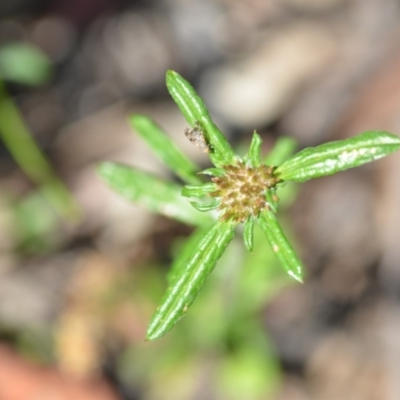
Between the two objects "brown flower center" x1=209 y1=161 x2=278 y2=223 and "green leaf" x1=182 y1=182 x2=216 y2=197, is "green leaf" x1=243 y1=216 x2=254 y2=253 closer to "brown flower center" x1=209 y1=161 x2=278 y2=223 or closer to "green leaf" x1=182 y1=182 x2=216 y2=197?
"brown flower center" x1=209 y1=161 x2=278 y2=223

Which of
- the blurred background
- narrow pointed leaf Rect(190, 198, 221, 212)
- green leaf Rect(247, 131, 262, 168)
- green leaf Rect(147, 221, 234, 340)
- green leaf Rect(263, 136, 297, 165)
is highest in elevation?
the blurred background

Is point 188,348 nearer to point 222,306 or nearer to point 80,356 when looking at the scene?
point 222,306

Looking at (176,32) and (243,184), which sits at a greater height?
(176,32)

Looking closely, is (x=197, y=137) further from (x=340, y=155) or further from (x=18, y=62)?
(x=18, y=62)

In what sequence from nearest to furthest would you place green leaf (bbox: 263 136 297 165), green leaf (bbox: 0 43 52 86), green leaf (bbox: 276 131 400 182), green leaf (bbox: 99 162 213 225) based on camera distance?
green leaf (bbox: 276 131 400 182) → green leaf (bbox: 263 136 297 165) → green leaf (bbox: 99 162 213 225) → green leaf (bbox: 0 43 52 86)

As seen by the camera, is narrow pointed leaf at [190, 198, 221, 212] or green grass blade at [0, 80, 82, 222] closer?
narrow pointed leaf at [190, 198, 221, 212]

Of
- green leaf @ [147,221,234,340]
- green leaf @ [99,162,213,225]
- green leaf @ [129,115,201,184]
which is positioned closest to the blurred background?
green leaf @ [99,162,213,225]

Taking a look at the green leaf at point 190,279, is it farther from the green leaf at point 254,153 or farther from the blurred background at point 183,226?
the blurred background at point 183,226

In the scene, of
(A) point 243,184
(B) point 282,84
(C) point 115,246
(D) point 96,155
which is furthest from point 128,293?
(A) point 243,184
